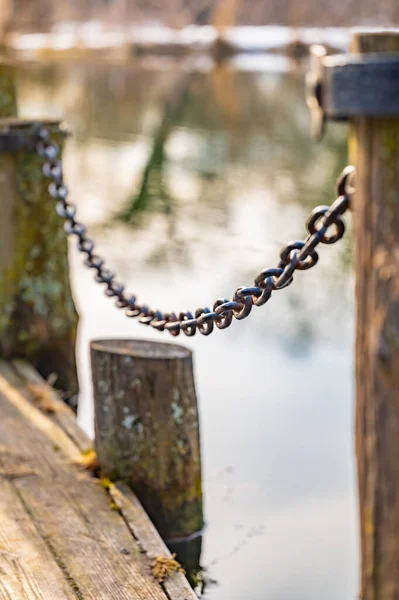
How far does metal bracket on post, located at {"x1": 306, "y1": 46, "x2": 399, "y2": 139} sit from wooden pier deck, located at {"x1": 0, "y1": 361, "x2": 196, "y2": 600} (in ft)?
4.45

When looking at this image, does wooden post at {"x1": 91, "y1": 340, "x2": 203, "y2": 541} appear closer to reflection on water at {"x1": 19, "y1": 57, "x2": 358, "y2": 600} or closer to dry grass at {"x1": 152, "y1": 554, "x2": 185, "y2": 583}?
reflection on water at {"x1": 19, "y1": 57, "x2": 358, "y2": 600}

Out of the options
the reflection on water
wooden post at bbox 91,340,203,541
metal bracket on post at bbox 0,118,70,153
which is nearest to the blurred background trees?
the reflection on water

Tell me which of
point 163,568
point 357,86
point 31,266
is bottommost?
point 163,568

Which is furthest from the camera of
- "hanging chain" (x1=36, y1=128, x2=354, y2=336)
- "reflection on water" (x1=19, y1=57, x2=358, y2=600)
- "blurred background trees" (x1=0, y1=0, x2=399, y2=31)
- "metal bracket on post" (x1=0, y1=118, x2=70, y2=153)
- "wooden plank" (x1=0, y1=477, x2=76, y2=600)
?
"blurred background trees" (x1=0, y1=0, x2=399, y2=31)

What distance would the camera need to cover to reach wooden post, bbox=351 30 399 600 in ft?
7.03

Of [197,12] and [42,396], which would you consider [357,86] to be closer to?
[42,396]

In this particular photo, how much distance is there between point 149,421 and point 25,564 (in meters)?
0.72

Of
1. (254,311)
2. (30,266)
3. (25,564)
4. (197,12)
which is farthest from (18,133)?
(197,12)

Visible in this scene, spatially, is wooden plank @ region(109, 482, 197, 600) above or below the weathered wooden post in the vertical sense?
below

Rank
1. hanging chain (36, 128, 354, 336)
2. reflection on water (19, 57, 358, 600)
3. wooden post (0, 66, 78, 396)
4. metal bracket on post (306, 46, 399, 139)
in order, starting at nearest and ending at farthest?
metal bracket on post (306, 46, 399, 139) < hanging chain (36, 128, 354, 336) < reflection on water (19, 57, 358, 600) < wooden post (0, 66, 78, 396)

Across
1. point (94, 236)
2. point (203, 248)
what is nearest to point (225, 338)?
point (203, 248)

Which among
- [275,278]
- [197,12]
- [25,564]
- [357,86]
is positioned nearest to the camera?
[357,86]

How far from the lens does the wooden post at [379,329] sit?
214 cm

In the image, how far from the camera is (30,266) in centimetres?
493
